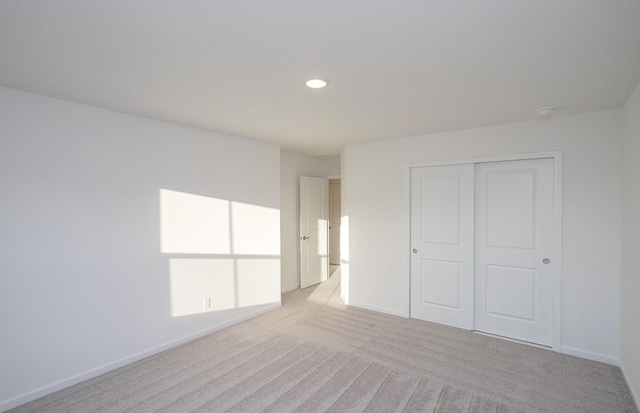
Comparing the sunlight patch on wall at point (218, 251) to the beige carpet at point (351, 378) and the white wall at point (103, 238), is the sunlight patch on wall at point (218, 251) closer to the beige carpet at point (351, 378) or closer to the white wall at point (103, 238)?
the white wall at point (103, 238)

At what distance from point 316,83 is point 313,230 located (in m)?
3.93

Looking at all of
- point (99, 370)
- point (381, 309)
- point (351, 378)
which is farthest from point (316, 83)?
point (381, 309)

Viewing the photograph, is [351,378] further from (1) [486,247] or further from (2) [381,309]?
(1) [486,247]

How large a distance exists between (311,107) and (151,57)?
1329mm

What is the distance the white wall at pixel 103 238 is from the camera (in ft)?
8.24

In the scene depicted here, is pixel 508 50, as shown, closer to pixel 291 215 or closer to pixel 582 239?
pixel 582 239

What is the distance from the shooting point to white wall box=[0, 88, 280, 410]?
251 cm

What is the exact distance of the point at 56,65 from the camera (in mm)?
2047

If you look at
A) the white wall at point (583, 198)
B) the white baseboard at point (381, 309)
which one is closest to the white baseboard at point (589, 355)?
the white wall at point (583, 198)

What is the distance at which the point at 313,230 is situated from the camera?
19.7 ft

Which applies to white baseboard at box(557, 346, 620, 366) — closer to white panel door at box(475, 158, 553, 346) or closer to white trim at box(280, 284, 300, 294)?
white panel door at box(475, 158, 553, 346)

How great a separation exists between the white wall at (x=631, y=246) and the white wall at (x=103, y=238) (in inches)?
148

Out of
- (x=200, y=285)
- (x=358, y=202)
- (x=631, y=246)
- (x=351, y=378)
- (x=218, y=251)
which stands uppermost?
(x=358, y=202)

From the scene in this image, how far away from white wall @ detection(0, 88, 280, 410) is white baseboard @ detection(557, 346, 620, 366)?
3538mm
